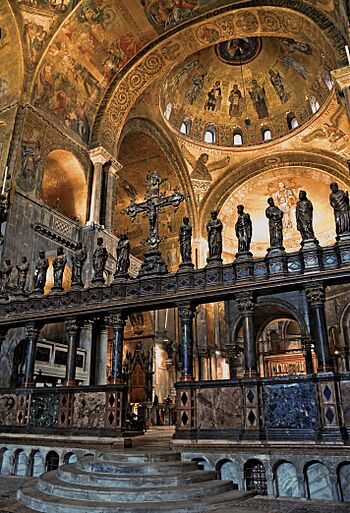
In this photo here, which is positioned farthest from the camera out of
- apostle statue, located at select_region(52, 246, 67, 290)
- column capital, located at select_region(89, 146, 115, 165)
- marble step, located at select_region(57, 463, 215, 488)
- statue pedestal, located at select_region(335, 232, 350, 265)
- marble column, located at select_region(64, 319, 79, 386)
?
column capital, located at select_region(89, 146, 115, 165)

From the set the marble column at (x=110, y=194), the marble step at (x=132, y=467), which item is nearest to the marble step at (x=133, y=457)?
the marble step at (x=132, y=467)

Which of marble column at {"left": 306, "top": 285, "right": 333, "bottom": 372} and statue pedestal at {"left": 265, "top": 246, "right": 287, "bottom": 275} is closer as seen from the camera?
marble column at {"left": 306, "top": 285, "right": 333, "bottom": 372}

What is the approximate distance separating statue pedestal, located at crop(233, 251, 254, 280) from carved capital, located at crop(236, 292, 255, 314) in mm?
306

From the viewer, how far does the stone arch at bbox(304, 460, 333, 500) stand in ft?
18.6

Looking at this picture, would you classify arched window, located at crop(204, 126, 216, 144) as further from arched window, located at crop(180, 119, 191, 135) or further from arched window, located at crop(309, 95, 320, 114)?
arched window, located at crop(309, 95, 320, 114)

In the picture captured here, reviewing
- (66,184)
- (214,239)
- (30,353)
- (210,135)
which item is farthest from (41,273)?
(210,135)

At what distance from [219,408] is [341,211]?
150 inches

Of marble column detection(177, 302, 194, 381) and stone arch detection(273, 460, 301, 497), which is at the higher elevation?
marble column detection(177, 302, 194, 381)

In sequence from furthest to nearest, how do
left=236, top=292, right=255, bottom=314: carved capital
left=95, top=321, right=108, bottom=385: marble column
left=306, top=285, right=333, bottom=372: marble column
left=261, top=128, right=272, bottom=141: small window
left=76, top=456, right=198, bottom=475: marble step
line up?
left=261, top=128, right=272, bottom=141: small window → left=95, top=321, right=108, bottom=385: marble column → left=236, top=292, right=255, bottom=314: carved capital → left=306, top=285, right=333, bottom=372: marble column → left=76, top=456, right=198, bottom=475: marble step

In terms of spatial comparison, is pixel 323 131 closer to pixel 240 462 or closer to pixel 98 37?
pixel 98 37

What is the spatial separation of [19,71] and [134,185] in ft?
30.6

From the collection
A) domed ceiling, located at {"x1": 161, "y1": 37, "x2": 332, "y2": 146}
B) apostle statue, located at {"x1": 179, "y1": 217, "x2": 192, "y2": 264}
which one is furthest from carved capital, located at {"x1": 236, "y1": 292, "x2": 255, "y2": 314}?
domed ceiling, located at {"x1": 161, "y1": 37, "x2": 332, "y2": 146}

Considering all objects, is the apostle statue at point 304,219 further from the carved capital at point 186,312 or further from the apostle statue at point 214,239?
the carved capital at point 186,312

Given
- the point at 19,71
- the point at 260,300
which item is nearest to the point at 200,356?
the point at 260,300
